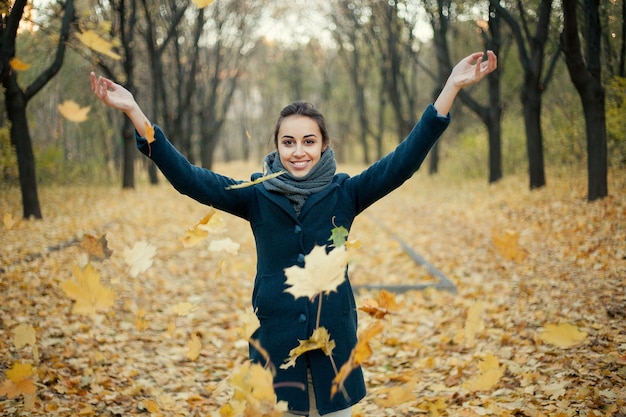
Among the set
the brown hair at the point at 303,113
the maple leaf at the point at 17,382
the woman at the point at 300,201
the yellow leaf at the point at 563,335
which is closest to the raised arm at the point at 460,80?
the woman at the point at 300,201

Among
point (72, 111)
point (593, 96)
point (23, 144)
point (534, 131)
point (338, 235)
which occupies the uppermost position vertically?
point (593, 96)

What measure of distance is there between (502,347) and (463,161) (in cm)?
1617

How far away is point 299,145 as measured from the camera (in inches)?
93.0

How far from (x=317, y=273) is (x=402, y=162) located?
639 mm

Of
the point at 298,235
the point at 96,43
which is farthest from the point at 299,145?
the point at 96,43

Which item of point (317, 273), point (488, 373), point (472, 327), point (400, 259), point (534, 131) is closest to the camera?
point (317, 273)

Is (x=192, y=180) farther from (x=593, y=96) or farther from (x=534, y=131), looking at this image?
(x=534, y=131)

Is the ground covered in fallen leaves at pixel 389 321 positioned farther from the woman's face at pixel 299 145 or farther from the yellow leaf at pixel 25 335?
the woman's face at pixel 299 145

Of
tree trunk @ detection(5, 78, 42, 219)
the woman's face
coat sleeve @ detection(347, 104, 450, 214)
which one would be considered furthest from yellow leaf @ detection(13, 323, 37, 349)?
tree trunk @ detection(5, 78, 42, 219)

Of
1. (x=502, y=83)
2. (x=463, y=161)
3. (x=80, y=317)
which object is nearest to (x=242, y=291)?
(x=80, y=317)

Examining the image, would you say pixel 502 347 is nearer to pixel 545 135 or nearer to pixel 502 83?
pixel 545 135

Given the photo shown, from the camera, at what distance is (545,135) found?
1595 centimetres

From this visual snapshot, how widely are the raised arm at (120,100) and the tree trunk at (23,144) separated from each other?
29.0 ft

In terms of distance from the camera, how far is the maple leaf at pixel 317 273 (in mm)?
1993
